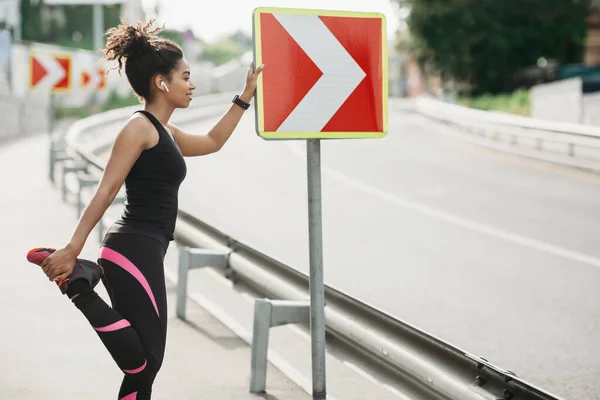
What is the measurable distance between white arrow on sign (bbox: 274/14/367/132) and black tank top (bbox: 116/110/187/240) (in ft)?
2.06

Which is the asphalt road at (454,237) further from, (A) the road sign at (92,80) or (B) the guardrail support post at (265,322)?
(A) the road sign at (92,80)

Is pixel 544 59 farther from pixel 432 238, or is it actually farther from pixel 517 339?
pixel 517 339

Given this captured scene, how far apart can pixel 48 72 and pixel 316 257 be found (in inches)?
635

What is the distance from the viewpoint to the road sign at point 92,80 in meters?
28.4

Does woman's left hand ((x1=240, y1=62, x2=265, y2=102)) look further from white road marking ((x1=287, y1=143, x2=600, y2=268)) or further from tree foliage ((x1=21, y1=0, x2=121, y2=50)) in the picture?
tree foliage ((x1=21, y1=0, x2=121, y2=50))

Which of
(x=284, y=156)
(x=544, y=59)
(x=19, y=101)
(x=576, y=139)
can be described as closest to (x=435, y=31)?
(x=544, y=59)

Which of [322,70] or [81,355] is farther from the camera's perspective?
[81,355]

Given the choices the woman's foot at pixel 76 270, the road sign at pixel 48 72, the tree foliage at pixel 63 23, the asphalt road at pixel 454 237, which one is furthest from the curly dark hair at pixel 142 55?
the tree foliage at pixel 63 23

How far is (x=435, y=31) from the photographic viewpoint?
54.7 meters

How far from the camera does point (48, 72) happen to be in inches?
810

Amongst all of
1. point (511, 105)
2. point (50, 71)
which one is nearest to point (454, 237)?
point (50, 71)

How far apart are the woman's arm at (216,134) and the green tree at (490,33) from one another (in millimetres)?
Result: 49420

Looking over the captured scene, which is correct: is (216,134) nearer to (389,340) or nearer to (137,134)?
(137,134)

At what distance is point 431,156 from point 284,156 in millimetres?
3035
